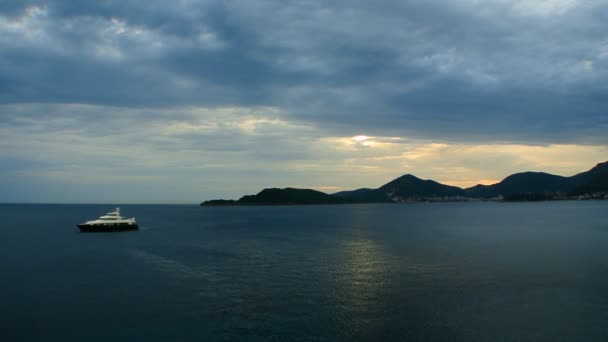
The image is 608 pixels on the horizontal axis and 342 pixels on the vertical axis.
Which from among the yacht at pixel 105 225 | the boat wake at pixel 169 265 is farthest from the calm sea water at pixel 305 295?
the yacht at pixel 105 225

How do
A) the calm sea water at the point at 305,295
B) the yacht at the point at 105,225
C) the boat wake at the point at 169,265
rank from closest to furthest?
1. the calm sea water at the point at 305,295
2. the boat wake at the point at 169,265
3. the yacht at the point at 105,225

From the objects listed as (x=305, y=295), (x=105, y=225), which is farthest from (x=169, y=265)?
(x=105, y=225)

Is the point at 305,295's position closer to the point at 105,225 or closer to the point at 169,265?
the point at 169,265

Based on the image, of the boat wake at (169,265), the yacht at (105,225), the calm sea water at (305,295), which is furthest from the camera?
the yacht at (105,225)

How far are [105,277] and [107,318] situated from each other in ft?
63.9

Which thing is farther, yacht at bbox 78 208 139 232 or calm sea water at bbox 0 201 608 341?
yacht at bbox 78 208 139 232

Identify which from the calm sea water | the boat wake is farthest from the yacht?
the boat wake

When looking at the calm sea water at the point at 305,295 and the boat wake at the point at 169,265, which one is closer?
the calm sea water at the point at 305,295

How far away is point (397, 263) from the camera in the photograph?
59.1m

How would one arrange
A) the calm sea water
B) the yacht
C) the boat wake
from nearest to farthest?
1. the calm sea water
2. the boat wake
3. the yacht

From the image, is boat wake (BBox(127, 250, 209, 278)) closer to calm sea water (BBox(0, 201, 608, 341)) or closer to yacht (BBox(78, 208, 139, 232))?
calm sea water (BBox(0, 201, 608, 341))

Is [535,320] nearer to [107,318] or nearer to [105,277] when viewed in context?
[107,318]

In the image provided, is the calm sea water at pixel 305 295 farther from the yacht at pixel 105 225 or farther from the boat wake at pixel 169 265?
the yacht at pixel 105 225

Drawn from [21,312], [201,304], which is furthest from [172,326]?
[21,312]
